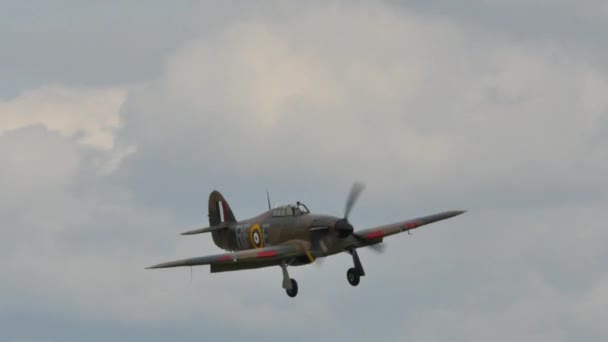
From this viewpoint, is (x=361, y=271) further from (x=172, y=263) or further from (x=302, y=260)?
(x=172, y=263)

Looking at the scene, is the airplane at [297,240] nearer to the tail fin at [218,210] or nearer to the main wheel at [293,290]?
the main wheel at [293,290]

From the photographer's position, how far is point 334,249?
56.2 m

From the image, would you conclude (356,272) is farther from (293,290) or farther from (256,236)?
(256,236)

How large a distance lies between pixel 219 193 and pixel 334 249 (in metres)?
13.1

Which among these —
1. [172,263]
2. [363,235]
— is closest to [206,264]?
[172,263]

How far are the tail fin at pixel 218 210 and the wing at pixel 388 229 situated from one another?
9375mm

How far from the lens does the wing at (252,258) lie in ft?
181

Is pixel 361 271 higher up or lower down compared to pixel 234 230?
lower down

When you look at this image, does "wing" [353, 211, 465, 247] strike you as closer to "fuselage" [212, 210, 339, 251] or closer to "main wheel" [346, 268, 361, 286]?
"main wheel" [346, 268, 361, 286]

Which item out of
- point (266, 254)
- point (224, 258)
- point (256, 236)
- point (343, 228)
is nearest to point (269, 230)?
point (256, 236)

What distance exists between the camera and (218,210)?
66.4 meters

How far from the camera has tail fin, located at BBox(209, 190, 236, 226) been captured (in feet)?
216

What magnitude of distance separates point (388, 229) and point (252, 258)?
649 centimetres

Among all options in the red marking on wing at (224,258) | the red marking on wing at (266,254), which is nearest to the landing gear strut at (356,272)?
the red marking on wing at (266,254)
